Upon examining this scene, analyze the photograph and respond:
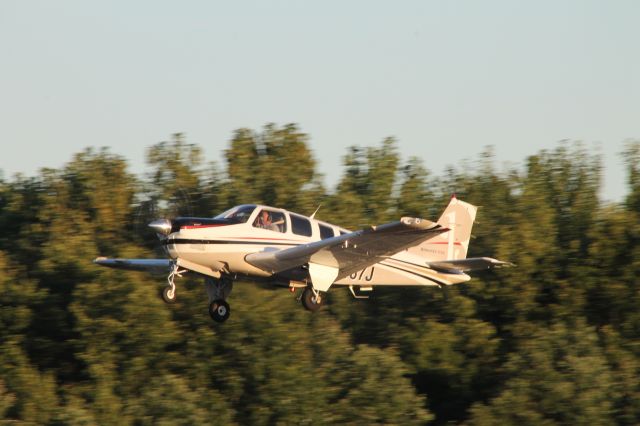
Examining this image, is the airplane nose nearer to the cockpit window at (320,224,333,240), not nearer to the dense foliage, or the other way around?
the cockpit window at (320,224,333,240)

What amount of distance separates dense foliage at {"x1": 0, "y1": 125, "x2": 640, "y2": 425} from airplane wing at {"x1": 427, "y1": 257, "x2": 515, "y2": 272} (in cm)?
1067

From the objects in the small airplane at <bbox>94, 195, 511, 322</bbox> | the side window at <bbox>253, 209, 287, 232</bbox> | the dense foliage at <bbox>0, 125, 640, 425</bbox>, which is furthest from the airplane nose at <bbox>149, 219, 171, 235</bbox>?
the dense foliage at <bbox>0, 125, 640, 425</bbox>

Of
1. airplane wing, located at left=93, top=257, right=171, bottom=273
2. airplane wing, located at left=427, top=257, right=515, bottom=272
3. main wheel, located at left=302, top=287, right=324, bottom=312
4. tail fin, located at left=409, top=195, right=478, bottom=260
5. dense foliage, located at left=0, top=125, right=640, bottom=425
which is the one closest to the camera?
airplane wing, located at left=427, top=257, right=515, bottom=272

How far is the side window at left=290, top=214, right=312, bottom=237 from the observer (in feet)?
76.1

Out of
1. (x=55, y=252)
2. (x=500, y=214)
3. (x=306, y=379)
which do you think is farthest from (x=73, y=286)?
(x=500, y=214)

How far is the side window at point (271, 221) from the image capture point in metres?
22.8

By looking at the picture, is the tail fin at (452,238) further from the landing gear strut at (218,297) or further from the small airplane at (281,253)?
the landing gear strut at (218,297)

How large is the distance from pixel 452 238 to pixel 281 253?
6244 mm

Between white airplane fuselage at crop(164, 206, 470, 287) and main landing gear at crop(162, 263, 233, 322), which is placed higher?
white airplane fuselage at crop(164, 206, 470, 287)

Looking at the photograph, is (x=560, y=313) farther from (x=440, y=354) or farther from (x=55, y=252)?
(x=55, y=252)

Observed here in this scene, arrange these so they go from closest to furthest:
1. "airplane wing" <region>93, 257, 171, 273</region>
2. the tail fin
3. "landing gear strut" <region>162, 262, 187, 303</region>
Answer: "landing gear strut" <region>162, 262, 187, 303</region> → "airplane wing" <region>93, 257, 171, 273</region> → the tail fin

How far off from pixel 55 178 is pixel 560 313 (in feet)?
71.9

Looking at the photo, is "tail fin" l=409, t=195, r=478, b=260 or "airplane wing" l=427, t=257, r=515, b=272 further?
"tail fin" l=409, t=195, r=478, b=260

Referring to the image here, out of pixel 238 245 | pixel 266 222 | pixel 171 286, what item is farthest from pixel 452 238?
pixel 171 286
